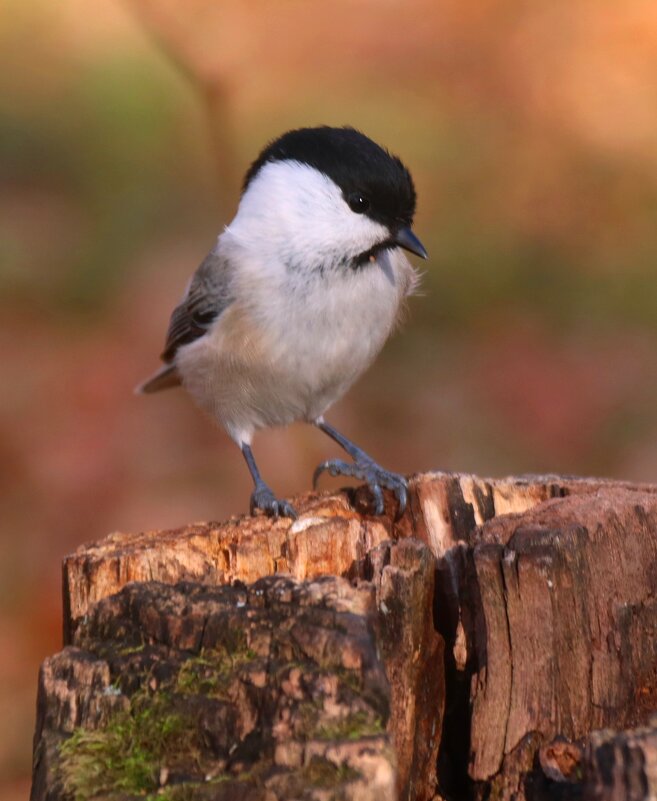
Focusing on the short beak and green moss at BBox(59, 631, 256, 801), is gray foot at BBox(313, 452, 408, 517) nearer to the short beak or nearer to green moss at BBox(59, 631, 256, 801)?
the short beak

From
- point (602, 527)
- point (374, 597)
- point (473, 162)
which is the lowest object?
point (374, 597)

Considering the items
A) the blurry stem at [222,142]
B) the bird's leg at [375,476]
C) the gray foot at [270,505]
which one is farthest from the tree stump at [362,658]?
the blurry stem at [222,142]

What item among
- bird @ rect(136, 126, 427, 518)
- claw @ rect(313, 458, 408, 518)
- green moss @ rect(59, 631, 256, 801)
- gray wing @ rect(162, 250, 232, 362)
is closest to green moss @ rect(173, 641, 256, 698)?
green moss @ rect(59, 631, 256, 801)

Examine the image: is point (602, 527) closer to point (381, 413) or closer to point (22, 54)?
point (381, 413)

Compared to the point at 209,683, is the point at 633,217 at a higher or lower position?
higher

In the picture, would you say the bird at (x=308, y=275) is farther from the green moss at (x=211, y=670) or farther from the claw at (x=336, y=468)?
the green moss at (x=211, y=670)

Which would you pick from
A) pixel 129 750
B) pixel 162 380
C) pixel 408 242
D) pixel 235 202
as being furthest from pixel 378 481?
pixel 235 202

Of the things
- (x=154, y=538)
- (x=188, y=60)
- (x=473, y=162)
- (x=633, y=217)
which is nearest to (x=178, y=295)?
(x=188, y=60)
